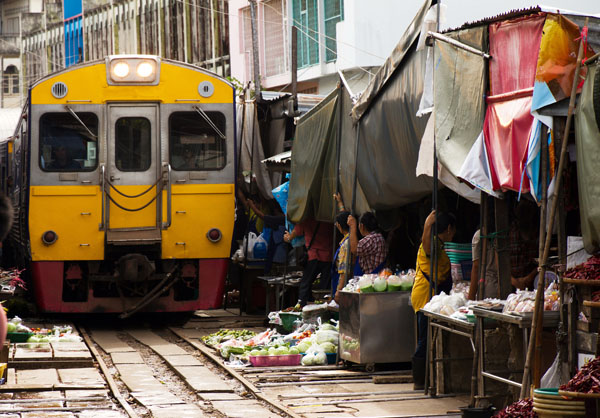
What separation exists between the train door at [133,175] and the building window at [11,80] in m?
40.3

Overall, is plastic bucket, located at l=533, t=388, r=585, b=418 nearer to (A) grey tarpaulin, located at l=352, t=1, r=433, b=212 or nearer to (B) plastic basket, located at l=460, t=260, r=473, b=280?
(B) plastic basket, located at l=460, t=260, r=473, b=280

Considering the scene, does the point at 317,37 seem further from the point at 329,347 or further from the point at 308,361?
the point at 308,361

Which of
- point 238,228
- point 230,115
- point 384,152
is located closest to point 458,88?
point 384,152

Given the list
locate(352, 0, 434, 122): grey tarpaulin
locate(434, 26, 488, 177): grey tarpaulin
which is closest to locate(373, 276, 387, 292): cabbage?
locate(352, 0, 434, 122): grey tarpaulin

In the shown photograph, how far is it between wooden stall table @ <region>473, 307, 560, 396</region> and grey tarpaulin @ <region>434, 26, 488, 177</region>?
3.69 feet

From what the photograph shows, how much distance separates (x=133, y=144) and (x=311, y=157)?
2.51 m

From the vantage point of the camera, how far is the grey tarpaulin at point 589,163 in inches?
237

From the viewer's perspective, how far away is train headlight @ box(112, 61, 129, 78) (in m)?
13.2

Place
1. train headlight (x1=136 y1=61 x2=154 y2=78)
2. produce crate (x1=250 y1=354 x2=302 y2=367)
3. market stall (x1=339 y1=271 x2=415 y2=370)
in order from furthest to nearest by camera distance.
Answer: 1. train headlight (x1=136 y1=61 x2=154 y2=78)
2. produce crate (x1=250 y1=354 x2=302 y2=367)
3. market stall (x1=339 y1=271 x2=415 y2=370)

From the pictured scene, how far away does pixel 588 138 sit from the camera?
6078 mm

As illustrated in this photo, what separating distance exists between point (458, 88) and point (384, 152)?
1786mm

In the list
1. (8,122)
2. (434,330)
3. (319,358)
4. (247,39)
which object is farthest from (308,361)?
(247,39)

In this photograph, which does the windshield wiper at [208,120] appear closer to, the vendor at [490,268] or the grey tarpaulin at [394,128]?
the grey tarpaulin at [394,128]

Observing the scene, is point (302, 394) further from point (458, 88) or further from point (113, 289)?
point (113, 289)
